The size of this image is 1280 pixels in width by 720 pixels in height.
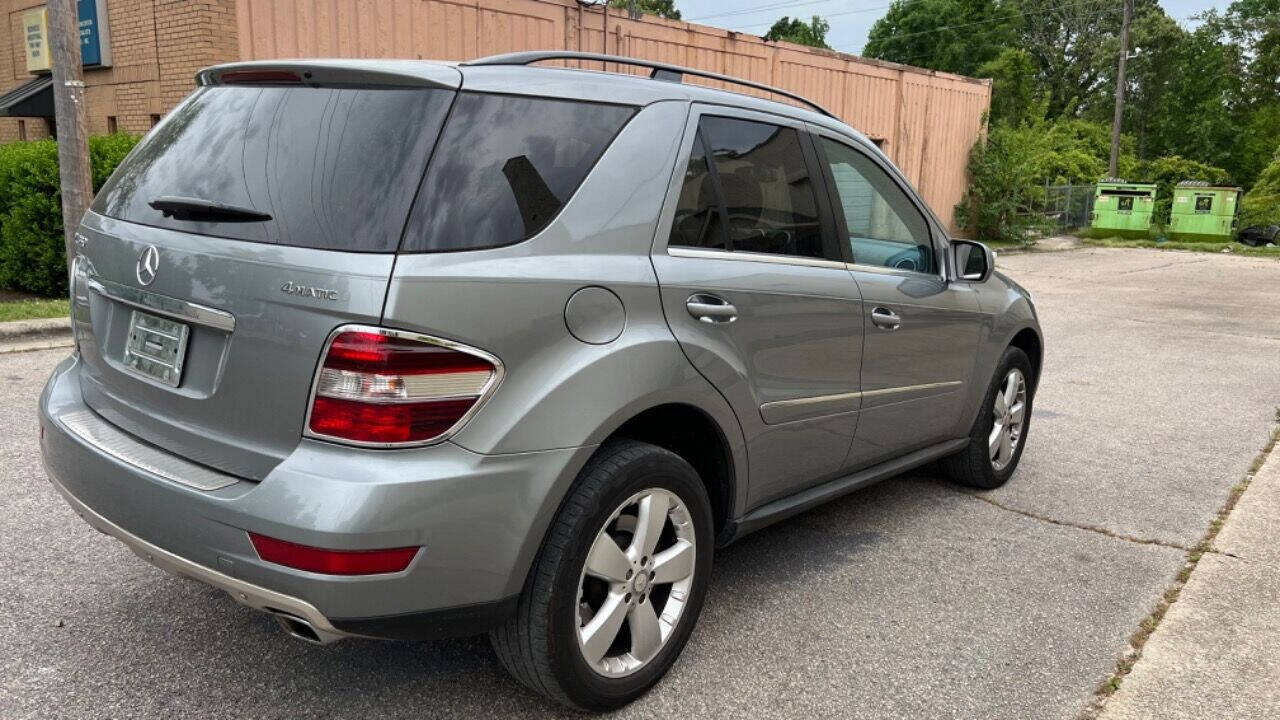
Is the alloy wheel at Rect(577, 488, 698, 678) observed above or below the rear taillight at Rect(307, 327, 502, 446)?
below

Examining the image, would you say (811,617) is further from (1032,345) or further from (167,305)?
(1032,345)

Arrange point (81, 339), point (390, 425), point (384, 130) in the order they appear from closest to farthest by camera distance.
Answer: point (390, 425) → point (384, 130) → point (81, 339)

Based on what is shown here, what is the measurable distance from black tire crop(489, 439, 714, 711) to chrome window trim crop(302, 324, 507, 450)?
38 cm

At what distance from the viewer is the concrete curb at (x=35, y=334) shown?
734 centimetres

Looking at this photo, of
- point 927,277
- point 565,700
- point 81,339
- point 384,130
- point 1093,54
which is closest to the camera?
point 384,130

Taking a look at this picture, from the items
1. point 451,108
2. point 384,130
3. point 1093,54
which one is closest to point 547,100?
point 451,108

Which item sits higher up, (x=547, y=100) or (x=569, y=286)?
(x=547, y=100)

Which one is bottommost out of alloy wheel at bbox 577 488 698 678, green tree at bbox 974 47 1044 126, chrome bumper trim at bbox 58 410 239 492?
alloy wheel at bbox 577 488 698 678

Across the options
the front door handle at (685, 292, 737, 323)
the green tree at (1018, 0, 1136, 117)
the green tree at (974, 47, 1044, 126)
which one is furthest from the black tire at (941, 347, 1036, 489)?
the green tree at (1018, 0, 1136, 117)

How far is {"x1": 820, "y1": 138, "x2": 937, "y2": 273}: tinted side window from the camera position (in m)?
3.64

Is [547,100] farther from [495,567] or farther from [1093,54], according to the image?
[1093,54]

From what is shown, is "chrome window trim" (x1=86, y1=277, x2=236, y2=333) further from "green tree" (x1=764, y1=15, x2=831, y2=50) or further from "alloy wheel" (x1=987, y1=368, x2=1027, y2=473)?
"green tree" (x1=764, y1=15, x2=831, y2=50)

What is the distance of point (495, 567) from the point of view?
2301 millimetres

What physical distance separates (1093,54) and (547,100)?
6543 centimetres
